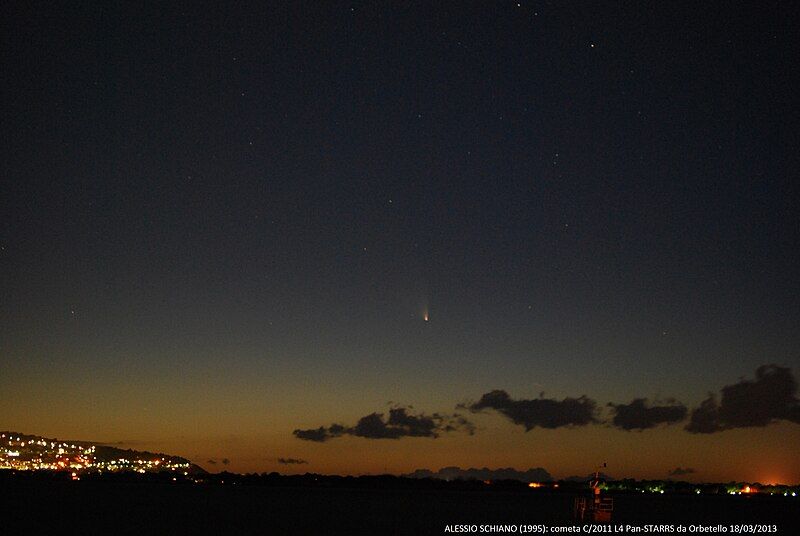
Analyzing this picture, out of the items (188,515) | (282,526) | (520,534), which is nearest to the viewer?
(520,534)

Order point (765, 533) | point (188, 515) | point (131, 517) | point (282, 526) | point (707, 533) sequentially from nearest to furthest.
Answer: point (707, 533), point (765, 533), point (282, 526), point (131, 517), point (188, 515)

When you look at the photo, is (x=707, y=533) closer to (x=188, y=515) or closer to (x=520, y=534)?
(x=520, y=534)

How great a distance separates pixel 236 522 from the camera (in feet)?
337

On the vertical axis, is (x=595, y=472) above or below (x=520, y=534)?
above

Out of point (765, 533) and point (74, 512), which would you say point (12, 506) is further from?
point (765, 533)

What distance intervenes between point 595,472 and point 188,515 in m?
63.6

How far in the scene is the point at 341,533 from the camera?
8906 cm

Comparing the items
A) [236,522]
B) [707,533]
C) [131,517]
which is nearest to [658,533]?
[707,533]

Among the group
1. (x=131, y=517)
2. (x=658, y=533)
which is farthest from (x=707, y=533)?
(x=131, y=517)

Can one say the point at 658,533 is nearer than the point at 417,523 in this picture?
Yes

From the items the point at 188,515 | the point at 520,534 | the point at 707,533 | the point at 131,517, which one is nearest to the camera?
the point at 520,534

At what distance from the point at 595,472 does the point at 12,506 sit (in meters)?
84.0

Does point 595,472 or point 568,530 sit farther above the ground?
point 595,472

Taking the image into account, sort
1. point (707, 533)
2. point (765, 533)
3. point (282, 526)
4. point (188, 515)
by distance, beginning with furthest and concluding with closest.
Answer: point (188, 515) → point (282, 526) → point (765, 533) → point (707, 533)
